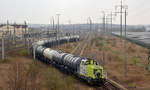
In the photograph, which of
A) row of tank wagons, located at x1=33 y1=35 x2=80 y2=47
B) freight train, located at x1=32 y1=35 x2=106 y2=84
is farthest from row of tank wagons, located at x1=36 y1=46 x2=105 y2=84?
row of tank wagons, located at x1=33 y1=35 x2=80 y2=47

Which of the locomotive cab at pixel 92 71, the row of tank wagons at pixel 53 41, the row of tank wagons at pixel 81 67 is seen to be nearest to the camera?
the locomotive cab at pixel 92 71

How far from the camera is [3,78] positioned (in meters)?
26.0

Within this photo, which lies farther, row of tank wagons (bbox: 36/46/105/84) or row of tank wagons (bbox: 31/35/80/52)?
row of tank wagons (bbox: 31/35/80/52)

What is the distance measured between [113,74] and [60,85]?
50.6ft

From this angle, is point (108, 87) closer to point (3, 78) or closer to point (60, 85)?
point (60, 85)

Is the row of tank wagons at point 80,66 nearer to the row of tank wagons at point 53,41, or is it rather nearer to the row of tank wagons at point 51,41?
the row of tank wagons at point 51,41

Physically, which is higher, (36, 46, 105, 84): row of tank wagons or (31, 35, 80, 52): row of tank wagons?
(31, 35, 80, 52): row of tank wagons

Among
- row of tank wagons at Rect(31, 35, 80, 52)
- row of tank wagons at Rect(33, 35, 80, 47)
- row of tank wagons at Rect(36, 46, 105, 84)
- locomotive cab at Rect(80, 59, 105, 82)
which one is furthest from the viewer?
row of tank wagons at Rect(33, 35, 80, 47)

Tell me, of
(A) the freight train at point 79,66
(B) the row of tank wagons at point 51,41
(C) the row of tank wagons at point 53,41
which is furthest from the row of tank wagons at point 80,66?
(C) the row of tank wagons at point 53,41

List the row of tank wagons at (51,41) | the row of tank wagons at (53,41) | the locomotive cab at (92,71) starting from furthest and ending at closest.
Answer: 1. the row of tank wagons at (53,41)
2. the row of tank wagons at (51,41)
3. the locomotive cab at (92,71)

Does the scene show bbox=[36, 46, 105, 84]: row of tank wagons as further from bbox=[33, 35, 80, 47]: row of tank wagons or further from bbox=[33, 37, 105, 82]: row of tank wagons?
bbox=[33, 35, 80, 47]: row of tank wagons

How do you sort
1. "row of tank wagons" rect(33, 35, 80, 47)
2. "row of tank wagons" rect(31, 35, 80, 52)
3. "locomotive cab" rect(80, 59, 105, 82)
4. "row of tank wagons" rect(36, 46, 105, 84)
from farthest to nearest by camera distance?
"row of tank wagons" rect(33, 35, 80, 47) → "row of tank wagons" rect(31, 35, 80, 52) → "row of tank wagons" rect(36, 46, 105, 84) → "locomotive cab" rect(80, 59, 105, 82)

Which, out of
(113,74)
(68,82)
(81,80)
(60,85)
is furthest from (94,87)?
(113,74)

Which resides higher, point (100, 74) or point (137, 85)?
point (100, 74)
